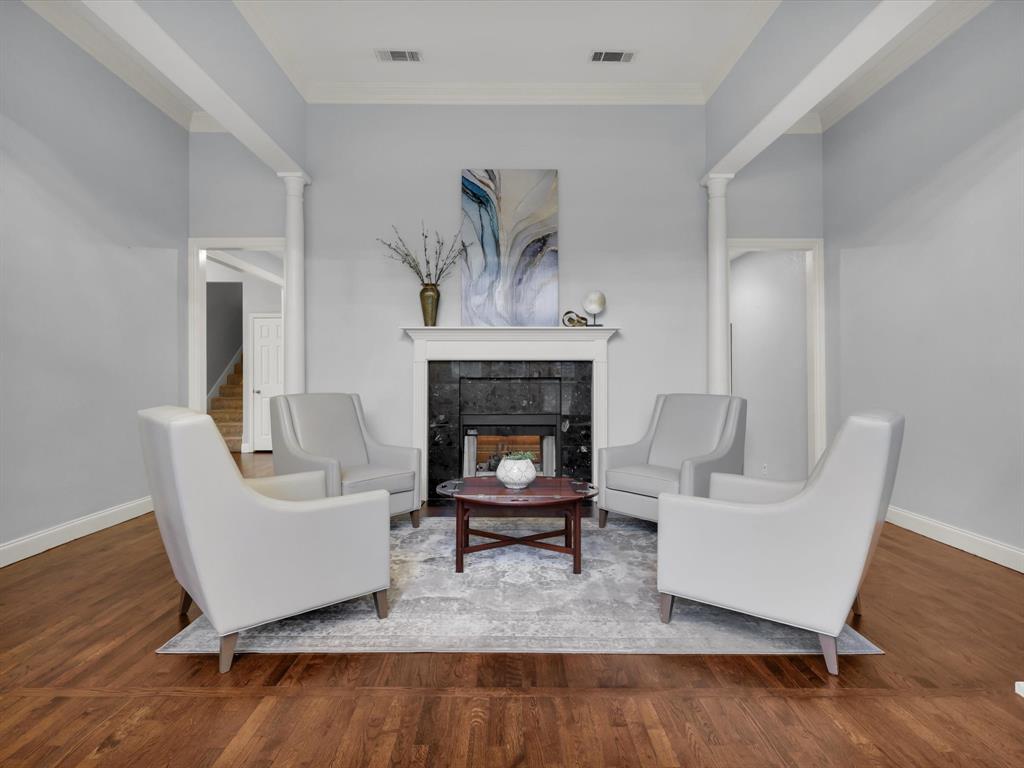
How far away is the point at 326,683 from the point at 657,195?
4.26 m

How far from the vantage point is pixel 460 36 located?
3791 millimetres

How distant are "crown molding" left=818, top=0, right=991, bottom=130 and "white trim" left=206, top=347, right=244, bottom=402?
9.21m

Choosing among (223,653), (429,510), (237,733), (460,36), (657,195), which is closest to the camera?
(237,733)

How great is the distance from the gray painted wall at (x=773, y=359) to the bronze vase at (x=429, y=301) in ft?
9.67

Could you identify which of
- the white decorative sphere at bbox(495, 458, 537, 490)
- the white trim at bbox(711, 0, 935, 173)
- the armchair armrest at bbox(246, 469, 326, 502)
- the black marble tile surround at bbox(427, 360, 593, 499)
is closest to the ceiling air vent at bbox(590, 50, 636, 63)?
the white trim at bbox(711, 0, 935, 173)

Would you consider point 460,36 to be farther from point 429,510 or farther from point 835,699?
point 835,699

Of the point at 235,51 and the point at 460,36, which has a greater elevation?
the point at 460,36

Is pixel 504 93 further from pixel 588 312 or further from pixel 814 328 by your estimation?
pixel 814 328

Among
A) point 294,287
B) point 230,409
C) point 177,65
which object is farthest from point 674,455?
point 230,409

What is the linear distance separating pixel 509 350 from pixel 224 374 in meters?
7.16

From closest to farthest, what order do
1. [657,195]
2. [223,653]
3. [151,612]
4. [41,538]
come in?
[223,653] → [151,612] → [41,538] → [657,195]

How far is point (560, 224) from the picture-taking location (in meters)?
4.60

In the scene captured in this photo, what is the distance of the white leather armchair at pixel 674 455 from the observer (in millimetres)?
3322

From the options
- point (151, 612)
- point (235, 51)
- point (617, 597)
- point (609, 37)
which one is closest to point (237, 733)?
point (151, 612)
